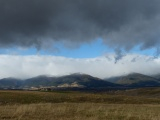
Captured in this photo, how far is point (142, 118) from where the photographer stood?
29.7 meters

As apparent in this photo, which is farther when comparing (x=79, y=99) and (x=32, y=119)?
(x=79, y=99)

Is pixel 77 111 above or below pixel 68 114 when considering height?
above

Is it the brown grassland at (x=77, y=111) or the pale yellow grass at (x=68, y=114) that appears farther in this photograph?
the brown grassland at (x=77, y=111)

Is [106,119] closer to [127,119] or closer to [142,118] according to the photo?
[127,119]

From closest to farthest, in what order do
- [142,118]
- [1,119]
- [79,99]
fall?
[1,119] → [142,118] → [79,99]

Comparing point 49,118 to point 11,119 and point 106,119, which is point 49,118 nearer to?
point 11,119

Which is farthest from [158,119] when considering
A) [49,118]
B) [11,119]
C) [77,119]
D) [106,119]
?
[11,119]

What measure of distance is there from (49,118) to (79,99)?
4389cm

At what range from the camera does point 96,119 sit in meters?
26.9

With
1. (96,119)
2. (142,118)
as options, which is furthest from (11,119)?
(142,118)

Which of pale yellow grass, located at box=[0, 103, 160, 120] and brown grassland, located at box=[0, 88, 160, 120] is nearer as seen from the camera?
pale yellow grass, located at box=[0, 103, 160, 120]

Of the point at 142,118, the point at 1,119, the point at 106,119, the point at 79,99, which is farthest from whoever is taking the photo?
the point at 79,99

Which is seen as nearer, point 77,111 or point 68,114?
point 68,114

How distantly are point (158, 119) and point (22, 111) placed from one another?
44.2ft
